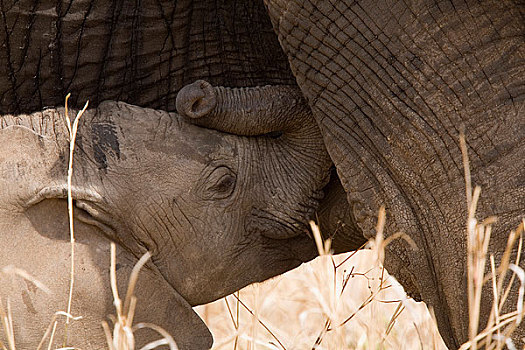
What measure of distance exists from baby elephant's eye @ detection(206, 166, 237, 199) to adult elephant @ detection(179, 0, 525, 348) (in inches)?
11.0

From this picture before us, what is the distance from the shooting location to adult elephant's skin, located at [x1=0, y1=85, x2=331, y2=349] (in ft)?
8.01

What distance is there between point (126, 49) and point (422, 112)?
2.89ft

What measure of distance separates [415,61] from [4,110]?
1155 millimetres

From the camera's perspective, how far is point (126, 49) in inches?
112

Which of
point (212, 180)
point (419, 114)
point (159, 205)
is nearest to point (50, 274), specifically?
point (159, 205)

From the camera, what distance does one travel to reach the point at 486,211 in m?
2.23

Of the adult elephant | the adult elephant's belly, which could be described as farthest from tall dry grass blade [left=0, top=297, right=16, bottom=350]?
the adult elephant

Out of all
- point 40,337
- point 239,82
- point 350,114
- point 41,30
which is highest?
point 41,30

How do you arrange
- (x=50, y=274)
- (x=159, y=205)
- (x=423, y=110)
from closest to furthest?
1. (x=423, y=110)
2. (x=50, y=274)
3. (x=159, y=205)

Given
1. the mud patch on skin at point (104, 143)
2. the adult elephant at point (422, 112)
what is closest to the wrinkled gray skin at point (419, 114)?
the adult elephant at point (422, 112)

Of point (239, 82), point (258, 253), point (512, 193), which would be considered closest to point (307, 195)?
point (258, 253)

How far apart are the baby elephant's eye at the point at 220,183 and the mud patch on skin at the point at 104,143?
23cm

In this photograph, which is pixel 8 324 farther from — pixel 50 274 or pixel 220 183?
pixel 220 183

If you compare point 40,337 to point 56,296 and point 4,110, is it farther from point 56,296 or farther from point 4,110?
point 4,110
